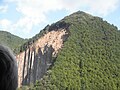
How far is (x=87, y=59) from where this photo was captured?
7962cm

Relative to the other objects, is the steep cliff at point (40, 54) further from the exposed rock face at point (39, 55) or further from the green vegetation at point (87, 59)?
the green vegetation at point (87, 59)

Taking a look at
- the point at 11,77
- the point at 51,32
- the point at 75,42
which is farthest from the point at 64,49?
the point at 11,77

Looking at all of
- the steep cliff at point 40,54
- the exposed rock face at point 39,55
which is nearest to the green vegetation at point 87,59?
the steep cliff at point 40,54

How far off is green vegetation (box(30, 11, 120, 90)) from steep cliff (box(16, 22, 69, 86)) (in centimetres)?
294

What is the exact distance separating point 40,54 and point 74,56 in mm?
12630

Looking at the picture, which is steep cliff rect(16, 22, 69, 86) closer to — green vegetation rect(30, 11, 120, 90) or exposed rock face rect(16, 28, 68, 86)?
exposed rock face rect(16, 28, 68, 86)

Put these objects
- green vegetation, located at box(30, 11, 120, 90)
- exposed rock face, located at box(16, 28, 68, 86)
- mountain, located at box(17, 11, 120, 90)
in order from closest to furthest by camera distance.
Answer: green vegetation, located at box(30, 11, 120, 90), mountain, located at box(17, 11, 120, 90), exposed rock face, located at box(16, 28, 68, 86)

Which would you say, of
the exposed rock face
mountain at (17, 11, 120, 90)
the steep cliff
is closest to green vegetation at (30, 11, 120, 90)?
mountain at (17, 11, 120, 90)

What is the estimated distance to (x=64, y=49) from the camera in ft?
268

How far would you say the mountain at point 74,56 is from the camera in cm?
6988

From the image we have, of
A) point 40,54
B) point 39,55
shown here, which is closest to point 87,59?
point 40,54

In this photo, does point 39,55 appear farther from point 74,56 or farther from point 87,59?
point 87,59

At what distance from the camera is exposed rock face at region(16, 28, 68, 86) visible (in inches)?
3386

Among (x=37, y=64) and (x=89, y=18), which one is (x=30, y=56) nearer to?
(x=37, y=64)
